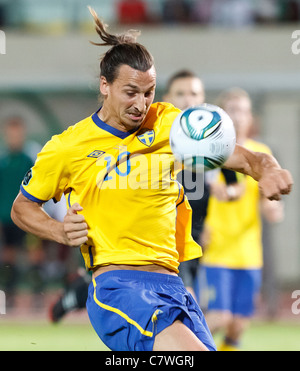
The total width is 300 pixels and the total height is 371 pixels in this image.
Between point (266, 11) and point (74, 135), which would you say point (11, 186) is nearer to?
point (266, 11)

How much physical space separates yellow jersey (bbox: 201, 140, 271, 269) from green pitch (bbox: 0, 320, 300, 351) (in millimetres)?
877

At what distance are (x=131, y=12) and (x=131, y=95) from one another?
11.1 metres

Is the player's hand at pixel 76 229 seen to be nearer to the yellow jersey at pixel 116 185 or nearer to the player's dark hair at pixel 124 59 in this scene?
the yellow jersey at pixel 116 185

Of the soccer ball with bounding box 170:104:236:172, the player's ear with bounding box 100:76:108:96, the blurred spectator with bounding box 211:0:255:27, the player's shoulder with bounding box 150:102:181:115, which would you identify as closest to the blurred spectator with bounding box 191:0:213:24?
the blurred spectator with bounding box 211:0:255:27

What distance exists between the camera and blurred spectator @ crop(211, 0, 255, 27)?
1450cm

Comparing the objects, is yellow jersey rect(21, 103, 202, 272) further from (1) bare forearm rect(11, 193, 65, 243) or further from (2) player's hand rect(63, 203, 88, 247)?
(2) player's hand rect(63, 203, 88, 247)

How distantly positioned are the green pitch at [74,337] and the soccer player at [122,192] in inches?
130

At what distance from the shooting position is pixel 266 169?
3.80 m

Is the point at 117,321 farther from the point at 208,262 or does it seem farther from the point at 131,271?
the point at 208,262

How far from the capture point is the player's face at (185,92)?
6105mm

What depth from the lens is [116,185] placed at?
13.2 feet

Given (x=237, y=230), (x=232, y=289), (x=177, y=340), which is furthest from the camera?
(x=237, y=230)

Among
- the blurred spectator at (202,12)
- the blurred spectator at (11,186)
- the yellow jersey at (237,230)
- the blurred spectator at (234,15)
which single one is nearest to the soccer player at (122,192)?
the yellow jersey at (237,230)

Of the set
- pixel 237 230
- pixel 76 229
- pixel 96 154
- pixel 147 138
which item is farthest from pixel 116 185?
pixel 237 230
